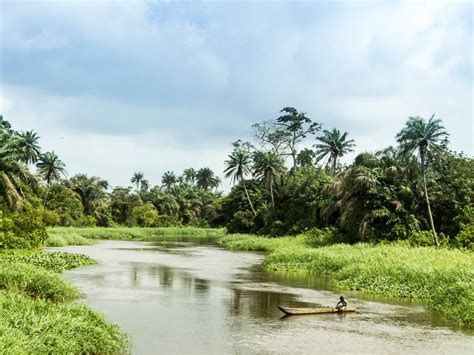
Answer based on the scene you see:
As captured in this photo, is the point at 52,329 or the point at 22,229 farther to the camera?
the point at 22,229

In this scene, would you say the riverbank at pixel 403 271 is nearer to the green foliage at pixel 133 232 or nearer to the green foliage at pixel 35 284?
the green foliage at pixel 35 284

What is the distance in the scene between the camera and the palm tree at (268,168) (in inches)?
2776

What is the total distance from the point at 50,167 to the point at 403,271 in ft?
230

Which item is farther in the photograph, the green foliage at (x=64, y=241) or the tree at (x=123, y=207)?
the tree at (x=123, y=207)

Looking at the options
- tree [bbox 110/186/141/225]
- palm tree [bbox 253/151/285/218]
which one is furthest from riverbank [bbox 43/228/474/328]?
tree [bbox 110/186/141/225]

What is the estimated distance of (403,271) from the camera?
88.9 feet

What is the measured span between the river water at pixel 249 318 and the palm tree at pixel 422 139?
568 inches

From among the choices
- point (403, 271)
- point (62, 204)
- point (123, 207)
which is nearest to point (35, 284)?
point (403, 271)

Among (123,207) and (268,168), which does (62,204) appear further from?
(268,168)

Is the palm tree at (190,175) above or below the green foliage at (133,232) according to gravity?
above

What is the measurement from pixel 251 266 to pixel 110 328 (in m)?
25.2

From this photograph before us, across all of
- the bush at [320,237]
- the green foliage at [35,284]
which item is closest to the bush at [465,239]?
the bush at [320,237]

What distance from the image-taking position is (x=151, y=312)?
20.6 m

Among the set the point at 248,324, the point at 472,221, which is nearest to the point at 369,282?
the point at 248,324
